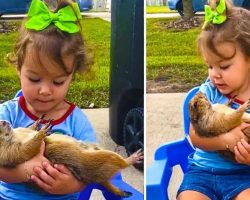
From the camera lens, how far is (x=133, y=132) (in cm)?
236

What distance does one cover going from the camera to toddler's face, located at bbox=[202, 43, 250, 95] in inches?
92.0

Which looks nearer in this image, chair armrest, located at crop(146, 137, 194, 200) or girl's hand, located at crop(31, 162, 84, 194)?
girl's hand, located at crop(31, 162, 84, 194)

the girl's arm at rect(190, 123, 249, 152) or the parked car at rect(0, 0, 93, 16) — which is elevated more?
the parked car at rect(0, 0, 93, 16)

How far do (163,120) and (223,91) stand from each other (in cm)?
22

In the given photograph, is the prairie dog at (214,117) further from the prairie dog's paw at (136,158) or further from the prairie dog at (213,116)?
the prairie dog's paw at (136,158)

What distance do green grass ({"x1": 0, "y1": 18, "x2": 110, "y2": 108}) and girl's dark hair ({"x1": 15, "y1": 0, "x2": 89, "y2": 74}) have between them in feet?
0.12

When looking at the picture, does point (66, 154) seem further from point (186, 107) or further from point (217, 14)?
point (217, 14)

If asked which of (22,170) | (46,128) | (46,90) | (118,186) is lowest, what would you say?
(118,186)

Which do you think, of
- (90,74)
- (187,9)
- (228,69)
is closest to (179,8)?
(187,9)

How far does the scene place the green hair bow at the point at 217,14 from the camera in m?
2.32

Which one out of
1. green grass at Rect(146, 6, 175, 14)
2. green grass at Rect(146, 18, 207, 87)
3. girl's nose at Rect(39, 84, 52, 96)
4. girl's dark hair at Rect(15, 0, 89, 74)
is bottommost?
girl's nose at Rect(39, 84, 52, 96)

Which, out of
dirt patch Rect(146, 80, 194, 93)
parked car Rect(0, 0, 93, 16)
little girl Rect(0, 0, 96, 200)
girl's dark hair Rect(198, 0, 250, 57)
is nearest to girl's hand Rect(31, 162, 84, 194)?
little girl Rect(0, 0, 96, 200)

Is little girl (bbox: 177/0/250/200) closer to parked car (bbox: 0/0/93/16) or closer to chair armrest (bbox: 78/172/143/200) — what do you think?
chair armrest (bbox: 78/172/143/200)

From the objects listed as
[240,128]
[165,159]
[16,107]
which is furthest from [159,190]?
[16,107]
